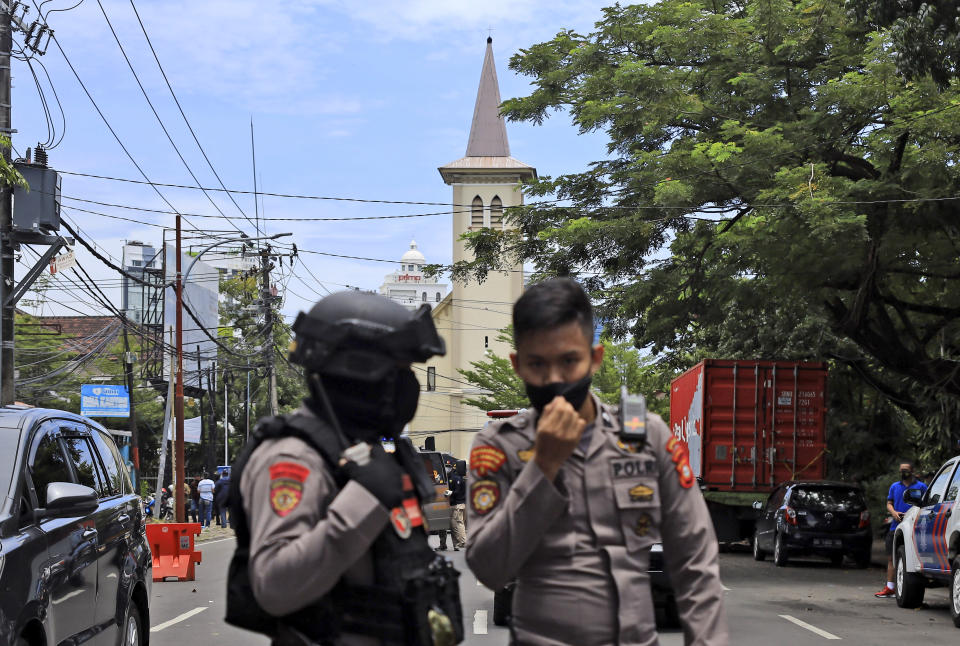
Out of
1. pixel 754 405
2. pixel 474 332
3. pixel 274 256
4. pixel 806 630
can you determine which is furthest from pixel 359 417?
pixel 474 332

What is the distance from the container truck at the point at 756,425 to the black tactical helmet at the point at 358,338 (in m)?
20.1

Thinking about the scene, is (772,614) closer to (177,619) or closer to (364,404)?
(177,619)

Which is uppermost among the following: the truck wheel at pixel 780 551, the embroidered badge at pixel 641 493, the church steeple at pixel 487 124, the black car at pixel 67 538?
the church steeple at pixel 487 124

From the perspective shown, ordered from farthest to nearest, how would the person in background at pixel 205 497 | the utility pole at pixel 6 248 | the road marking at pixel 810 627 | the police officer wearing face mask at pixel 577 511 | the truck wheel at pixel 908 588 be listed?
the person in background at pixel 205 497 < the utility pole at pixel 6 248 < the truck wheel at pixel 908 588 < the road marking at pixel 810 627 < the police officer wearing face mask at pixel 577 511

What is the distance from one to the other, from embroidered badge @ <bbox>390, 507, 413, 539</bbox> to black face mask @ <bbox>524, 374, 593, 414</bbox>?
459mm

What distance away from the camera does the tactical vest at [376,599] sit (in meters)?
2.70

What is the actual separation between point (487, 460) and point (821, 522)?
19.1 m

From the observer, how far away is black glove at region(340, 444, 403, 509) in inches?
105

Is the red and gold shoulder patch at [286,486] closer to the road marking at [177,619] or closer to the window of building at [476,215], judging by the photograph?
the road marking at [177,619]

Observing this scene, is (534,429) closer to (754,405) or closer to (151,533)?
(151,533)

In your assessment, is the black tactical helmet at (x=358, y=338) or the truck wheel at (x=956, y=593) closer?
the black tactical helmet at (x=358, y=338)

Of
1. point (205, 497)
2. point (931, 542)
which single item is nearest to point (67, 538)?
point (931, 542)

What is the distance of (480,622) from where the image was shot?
12.6 meters

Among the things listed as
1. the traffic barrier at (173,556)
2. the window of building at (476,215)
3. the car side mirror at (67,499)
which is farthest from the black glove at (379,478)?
the window of building at (476,215)
